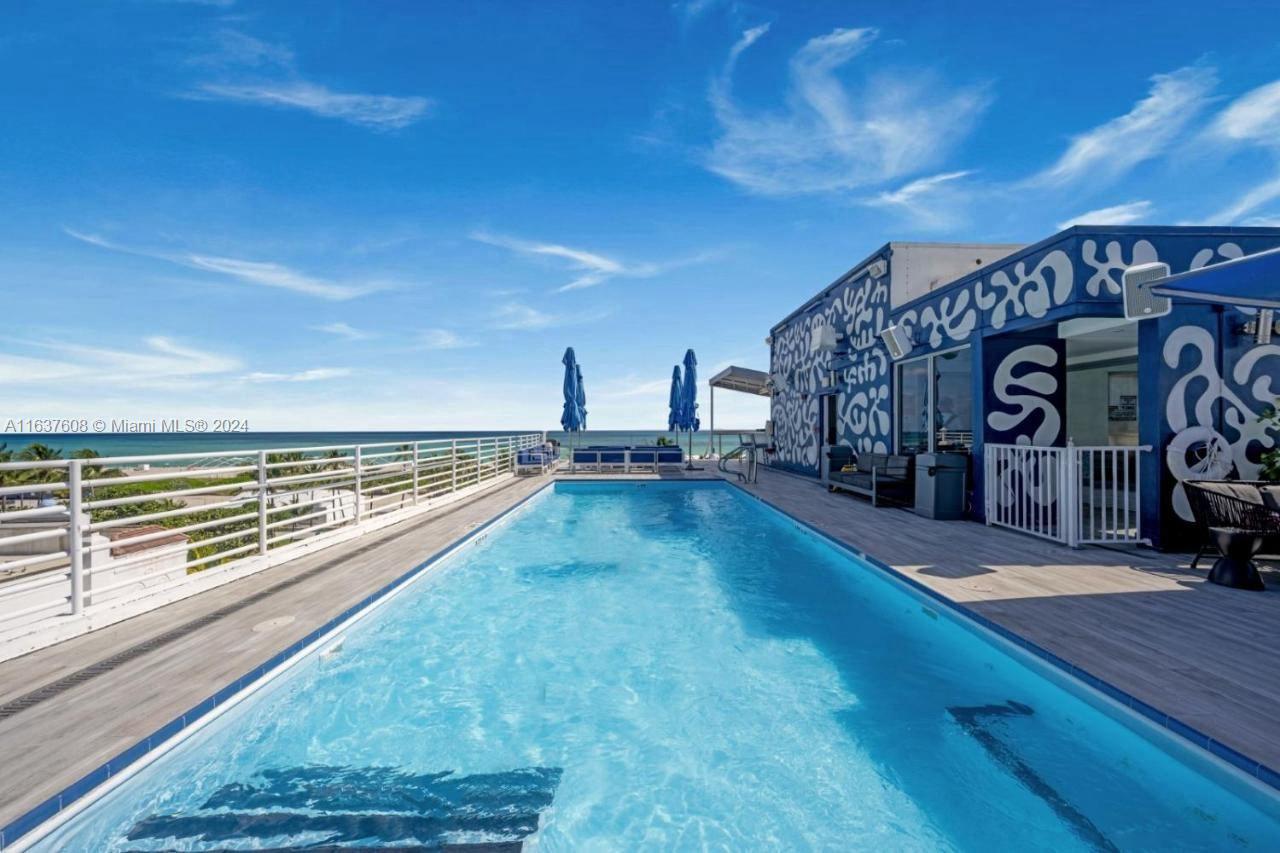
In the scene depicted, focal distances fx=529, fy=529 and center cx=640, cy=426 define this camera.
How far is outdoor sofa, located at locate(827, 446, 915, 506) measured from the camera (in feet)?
25.6

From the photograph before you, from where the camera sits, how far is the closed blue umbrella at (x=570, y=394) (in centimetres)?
1641

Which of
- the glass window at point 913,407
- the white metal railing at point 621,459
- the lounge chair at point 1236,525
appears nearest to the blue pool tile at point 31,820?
the lounge chair at point 1236,525

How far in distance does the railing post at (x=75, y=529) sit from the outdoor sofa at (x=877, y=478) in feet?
27.4

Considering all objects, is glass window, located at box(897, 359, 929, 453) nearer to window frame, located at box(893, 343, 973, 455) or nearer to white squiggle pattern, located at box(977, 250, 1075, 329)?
window frame, located at box(893, 343, 973, 455)

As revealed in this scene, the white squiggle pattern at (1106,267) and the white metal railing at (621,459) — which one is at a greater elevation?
the white squiggle pattern at (1106,267)

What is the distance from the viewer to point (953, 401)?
24.8ft

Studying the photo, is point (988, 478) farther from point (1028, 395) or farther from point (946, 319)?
point (946, 319)

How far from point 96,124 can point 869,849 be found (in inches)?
508

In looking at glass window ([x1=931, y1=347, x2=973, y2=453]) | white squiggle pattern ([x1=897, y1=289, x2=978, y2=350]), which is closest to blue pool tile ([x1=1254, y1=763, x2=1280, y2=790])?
glass window ([x1=931, y1=347, x2=973, y2=453])

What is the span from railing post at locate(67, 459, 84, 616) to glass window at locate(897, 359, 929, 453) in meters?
9.16

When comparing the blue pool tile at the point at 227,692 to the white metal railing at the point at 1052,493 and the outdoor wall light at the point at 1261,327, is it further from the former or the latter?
the outdoor wall light at the point at 1261,327

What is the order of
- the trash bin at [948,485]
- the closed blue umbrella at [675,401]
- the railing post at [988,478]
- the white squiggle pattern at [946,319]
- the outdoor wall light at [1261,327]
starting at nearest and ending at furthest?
the outdoor wall light at [1261,327]
the railing post at [988,478]
the trash bin at [948,485]
the white squiggle pattern at [946,319]
the closed blue umbrella at [675,401]

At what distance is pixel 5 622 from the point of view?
3.01 meters

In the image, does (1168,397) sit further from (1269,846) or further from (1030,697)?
(1269,846)
